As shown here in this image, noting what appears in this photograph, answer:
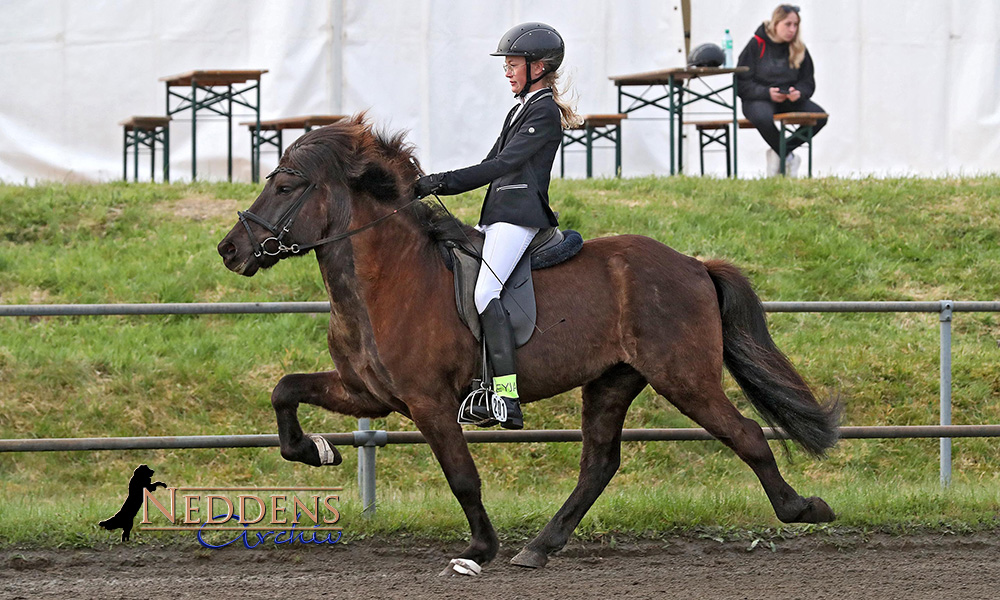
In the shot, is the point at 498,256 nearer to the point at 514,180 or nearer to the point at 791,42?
the point at 514,180

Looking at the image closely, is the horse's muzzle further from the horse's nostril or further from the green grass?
the green grass

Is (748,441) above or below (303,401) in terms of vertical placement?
below

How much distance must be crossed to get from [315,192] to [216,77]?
6.95 meters

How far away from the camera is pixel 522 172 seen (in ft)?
18.5

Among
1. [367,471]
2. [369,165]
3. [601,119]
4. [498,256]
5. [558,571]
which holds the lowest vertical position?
[558,571]

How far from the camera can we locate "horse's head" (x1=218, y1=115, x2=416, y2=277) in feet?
17.5

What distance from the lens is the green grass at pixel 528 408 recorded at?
683 cm

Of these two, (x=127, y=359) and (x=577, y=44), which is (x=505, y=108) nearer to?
(x=577, y=44)

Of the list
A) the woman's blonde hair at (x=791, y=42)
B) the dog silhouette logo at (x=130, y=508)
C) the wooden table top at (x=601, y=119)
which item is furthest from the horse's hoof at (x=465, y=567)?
the woman's blonde hair at (x=791, y=42)

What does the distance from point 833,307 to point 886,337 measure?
2654 millimetres

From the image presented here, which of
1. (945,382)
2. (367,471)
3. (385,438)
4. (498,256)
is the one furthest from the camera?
(945,382)

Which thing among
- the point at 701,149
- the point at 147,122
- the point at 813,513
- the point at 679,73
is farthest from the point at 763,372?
the point at 147,122

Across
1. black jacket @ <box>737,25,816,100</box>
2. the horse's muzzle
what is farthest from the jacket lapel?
black jacket @ <box>737,25,816,100</box>

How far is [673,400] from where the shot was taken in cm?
564
